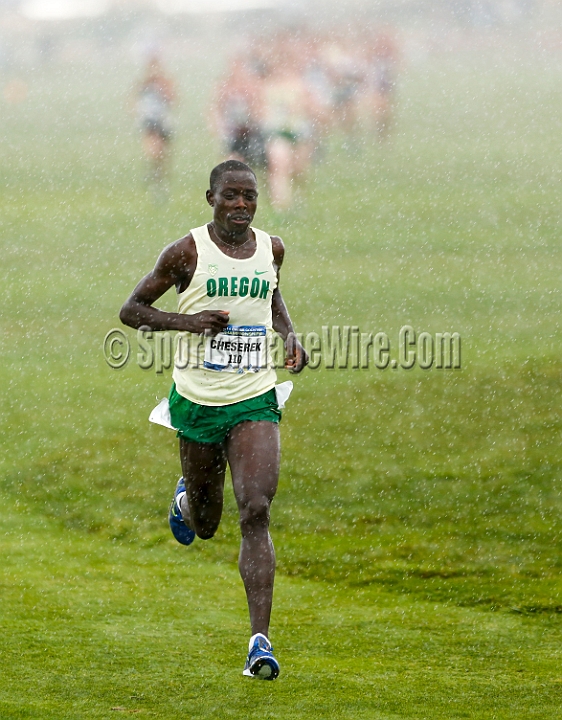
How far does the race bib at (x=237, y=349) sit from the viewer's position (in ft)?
18.2

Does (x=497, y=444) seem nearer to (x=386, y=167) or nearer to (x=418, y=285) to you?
(x=418, y=285)

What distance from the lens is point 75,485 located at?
31.8 feet

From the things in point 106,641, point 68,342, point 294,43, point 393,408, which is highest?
point 294,43

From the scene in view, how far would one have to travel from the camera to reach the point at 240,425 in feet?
18.2

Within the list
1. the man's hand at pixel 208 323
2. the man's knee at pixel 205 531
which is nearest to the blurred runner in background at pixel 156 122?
the man's knee at pixel 205 531

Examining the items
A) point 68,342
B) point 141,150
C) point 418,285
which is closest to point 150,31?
point 141,150

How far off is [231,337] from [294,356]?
323 mm

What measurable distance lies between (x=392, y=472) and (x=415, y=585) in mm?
2078

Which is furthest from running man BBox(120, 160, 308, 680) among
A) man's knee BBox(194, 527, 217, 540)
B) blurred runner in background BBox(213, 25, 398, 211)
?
blurred runner in background BBox(213, 25, 398, 211)

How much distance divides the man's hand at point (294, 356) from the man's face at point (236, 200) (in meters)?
0.54

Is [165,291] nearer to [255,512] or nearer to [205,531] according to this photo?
[255,512]

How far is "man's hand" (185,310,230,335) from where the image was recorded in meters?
5.39

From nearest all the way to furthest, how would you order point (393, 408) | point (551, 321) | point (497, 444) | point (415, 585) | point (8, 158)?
point (415, 585), point (497, 444), point (393, 408), point (551, 321), point (8, 158)

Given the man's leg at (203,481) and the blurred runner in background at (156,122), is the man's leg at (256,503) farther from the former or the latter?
the blurred runner in background at (156,122)
